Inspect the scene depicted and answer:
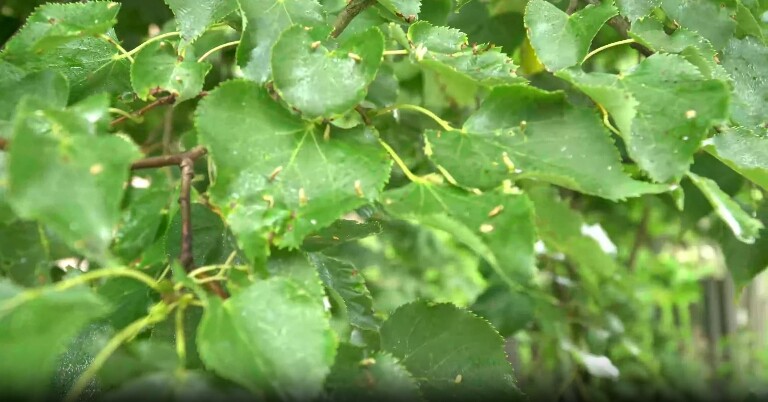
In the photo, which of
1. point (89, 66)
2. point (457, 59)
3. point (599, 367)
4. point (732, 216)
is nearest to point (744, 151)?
point (732, 216)

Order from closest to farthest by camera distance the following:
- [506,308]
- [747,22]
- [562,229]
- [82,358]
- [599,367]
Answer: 1. [82,358]
2. [747,22]
3. [562,229]
4. [506,308]
5. [599,367]

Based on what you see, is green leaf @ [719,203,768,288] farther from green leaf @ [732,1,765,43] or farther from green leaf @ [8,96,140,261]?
green leaf @ [8,96,140,261]

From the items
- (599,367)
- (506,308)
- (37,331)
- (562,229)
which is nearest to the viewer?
(37,331)

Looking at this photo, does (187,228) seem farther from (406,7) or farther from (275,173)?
(406,7)

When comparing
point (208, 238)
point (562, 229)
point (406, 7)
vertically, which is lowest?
point (562, 229)

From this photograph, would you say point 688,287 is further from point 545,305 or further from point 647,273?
point 545,305

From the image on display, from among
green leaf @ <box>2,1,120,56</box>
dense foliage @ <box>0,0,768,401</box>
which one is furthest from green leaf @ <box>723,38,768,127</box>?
green leaf @ <box>2,1,120,56</box>
